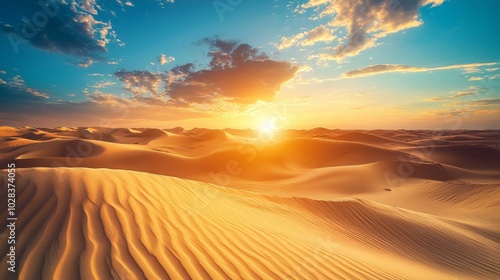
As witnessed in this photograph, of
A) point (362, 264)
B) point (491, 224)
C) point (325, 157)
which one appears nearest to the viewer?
point (362, 264)

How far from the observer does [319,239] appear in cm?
532

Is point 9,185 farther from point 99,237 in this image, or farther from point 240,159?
point 240,159

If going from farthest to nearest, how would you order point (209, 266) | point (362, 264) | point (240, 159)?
point (240, 159) → point (362, 264) → point (209, 266)

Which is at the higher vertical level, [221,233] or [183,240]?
[183,240]

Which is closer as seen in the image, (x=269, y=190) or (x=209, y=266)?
(x=209, y=266)

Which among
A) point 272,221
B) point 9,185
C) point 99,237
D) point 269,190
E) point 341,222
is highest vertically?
point 9,185

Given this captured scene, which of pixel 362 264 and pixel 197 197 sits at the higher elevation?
pixel 197 197

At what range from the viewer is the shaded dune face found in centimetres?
273

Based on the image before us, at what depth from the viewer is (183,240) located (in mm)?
3385

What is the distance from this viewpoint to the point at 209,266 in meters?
2.96

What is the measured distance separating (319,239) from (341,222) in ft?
8.20

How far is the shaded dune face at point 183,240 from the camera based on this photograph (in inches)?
107

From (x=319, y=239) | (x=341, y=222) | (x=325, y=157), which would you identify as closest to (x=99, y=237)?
(x=319, y=239)

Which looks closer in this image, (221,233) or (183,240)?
(183,240)
